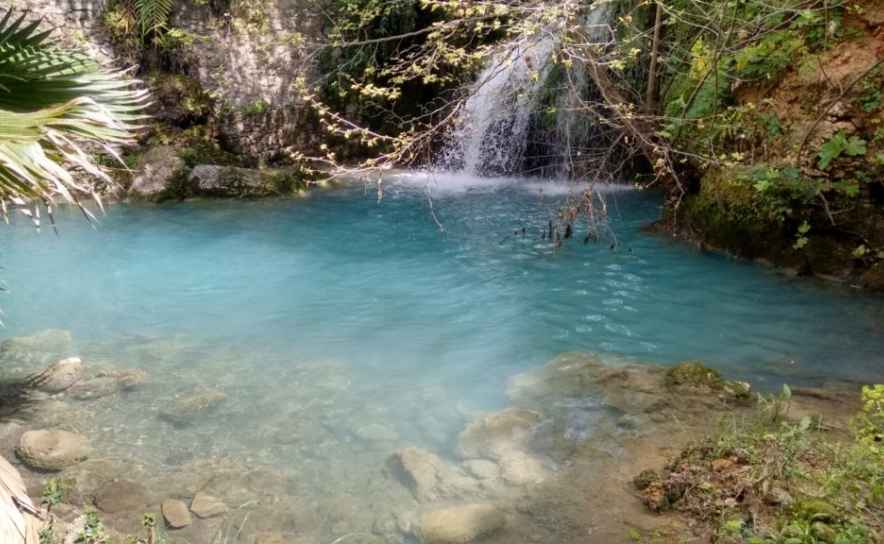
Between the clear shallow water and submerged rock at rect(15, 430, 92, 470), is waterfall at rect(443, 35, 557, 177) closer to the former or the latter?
the clear shallow water

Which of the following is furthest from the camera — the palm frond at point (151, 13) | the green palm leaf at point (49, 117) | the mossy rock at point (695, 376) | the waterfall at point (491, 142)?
the palm frond at point (151, 13)

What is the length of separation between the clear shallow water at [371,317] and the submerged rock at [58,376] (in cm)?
27

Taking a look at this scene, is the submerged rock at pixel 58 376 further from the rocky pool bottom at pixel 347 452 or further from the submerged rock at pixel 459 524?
the submerged rock at pixel 459 524

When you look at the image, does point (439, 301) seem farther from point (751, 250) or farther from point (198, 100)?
point (198, 100)

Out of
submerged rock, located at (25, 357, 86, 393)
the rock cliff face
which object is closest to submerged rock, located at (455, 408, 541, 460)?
submerged rock, located at (25, 357, 86, 393)

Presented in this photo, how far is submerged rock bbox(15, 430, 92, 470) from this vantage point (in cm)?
446

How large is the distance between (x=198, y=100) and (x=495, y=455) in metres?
12.3

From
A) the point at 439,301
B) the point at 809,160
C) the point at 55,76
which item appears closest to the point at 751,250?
the point at 809,160

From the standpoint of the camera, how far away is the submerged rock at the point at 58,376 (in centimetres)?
547

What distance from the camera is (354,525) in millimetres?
3889

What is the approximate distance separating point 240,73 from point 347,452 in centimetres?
1234

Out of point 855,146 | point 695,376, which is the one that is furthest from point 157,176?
point 855,146

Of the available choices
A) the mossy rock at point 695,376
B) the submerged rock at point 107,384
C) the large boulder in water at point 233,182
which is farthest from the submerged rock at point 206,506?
the large boulder in water at point 233,182

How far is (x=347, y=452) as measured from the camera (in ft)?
15.2
